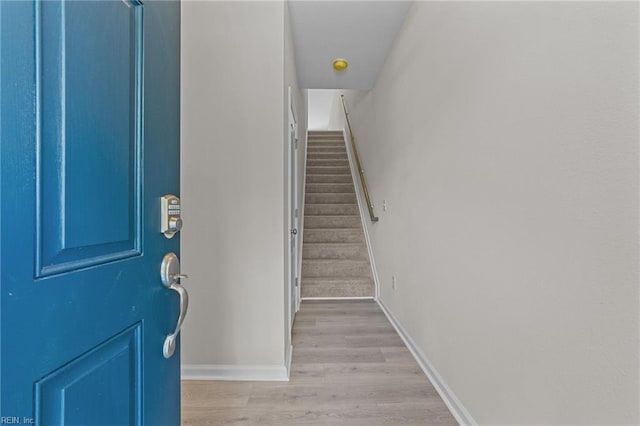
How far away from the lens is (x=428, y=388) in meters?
1.80

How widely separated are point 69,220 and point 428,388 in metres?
2.00

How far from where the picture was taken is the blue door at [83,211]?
0.41 metres

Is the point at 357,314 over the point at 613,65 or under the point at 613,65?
under

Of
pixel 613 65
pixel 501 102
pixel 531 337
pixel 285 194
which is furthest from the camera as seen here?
pixel 285 194

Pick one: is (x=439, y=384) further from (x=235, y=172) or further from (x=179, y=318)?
(x=235, y=172)

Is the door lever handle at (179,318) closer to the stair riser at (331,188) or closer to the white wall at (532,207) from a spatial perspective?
the white wall at (532,207)

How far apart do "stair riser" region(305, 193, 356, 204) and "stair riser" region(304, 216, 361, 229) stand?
0.44 metres

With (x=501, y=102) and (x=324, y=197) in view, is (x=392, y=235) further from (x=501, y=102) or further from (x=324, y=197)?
(x=324, y=197)

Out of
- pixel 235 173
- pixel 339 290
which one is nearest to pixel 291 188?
pixel 235 173

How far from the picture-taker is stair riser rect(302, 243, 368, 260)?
3.93 meters

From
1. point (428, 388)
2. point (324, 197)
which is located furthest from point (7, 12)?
point (324, 197)

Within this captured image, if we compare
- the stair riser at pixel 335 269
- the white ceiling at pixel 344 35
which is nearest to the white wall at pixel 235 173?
the white ceiling at pixel 344 35

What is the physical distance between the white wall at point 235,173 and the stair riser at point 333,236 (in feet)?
7.29

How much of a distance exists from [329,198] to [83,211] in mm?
4411
